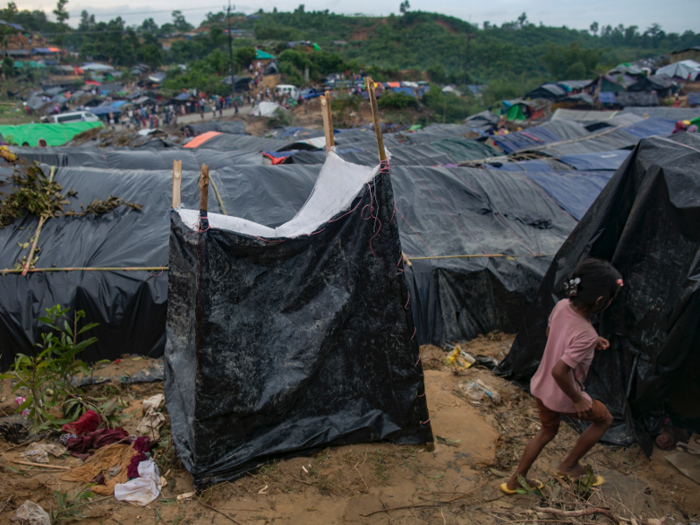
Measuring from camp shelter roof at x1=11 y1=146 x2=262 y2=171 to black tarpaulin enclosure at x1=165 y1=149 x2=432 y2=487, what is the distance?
659 centimetres

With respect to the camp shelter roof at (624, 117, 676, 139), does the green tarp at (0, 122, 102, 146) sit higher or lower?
lower

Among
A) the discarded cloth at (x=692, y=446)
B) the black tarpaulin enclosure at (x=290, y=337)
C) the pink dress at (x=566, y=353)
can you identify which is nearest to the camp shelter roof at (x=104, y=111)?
the black tarpaulin enclosure at (x=290, y=337)

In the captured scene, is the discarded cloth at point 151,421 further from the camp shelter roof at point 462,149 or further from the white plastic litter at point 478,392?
the camp shelter roof at point 462,149

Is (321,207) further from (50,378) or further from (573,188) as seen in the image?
(573,188)

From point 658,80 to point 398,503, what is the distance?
122ft

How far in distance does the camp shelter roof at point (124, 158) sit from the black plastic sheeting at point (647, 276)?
23.1 ft

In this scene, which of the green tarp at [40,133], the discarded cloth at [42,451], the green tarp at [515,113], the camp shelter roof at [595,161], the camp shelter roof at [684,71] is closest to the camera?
the discarded cloth at [42,451]

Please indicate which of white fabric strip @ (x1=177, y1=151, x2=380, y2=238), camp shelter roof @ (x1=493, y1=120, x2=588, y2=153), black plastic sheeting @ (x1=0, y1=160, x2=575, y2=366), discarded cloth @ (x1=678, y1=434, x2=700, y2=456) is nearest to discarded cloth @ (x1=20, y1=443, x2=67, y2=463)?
black plastic sheeting @ (x1=0, y1=160, x2=575, y2=366)

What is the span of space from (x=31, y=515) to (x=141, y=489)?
0.57 m

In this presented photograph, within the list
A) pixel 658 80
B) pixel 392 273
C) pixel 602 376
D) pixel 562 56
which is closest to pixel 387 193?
pixel 392 273

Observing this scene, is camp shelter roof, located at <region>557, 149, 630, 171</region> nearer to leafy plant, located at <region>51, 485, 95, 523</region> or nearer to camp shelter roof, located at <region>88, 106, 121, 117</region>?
leafy plant, located at <region>51, 485, 95, 523</region>

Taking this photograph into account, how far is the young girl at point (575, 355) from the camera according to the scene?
94.0 inches

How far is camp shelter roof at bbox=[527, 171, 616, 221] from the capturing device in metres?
7.60

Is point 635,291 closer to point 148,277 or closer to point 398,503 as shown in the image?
point 398,503
